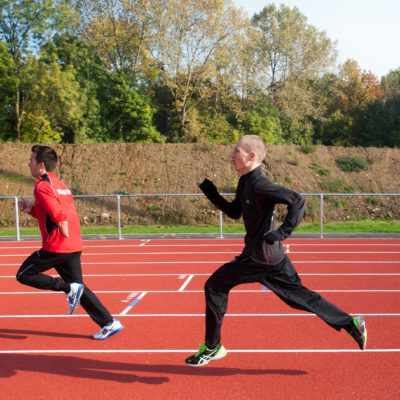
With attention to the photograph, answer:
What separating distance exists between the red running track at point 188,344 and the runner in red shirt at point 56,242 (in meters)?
0.59

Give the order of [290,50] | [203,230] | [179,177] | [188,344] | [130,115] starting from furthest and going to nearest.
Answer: [290,50] → [130,115] → [179,177] → [203,230] → [188,344]

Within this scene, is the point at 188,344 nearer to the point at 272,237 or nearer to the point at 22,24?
the point at 272,237

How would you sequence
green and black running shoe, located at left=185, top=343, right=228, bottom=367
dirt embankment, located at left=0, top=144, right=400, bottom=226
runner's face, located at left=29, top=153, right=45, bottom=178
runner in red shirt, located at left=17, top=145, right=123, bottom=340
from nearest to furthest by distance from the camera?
green and black running shoe, located at left=185, top=343, right=228, bottom=367 < runner in red shirt, located at left=17, top=145, right=123, bottom=340 < runner's face, located at left=29, top=153, right=45, bottom=178 < dirt embankment, located at left=0, top=144, right=400, bottom=226

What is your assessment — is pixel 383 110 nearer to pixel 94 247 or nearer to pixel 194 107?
pixel 194 107

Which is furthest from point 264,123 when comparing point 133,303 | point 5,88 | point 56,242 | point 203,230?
point 56,242

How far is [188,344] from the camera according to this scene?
4.62m

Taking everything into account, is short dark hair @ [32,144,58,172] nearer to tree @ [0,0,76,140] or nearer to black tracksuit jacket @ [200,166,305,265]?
black tracksuit jacket @ [200,166,305,265]

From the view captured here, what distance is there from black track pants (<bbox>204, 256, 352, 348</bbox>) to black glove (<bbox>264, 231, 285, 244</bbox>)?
36cm

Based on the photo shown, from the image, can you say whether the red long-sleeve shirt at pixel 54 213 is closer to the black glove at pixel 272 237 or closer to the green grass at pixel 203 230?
the black glove at pixel 272 237

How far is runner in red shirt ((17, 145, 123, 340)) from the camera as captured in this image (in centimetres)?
438

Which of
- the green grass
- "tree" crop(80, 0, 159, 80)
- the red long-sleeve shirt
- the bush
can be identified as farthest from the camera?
"tree" crop(80, 0, 159, 80)

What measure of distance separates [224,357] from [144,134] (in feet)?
92.3

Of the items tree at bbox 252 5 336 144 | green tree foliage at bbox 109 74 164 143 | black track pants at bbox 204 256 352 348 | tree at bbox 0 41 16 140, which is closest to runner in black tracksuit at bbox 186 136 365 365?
black track pants at bbox 204 256 352 348

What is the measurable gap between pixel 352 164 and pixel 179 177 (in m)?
10.8
